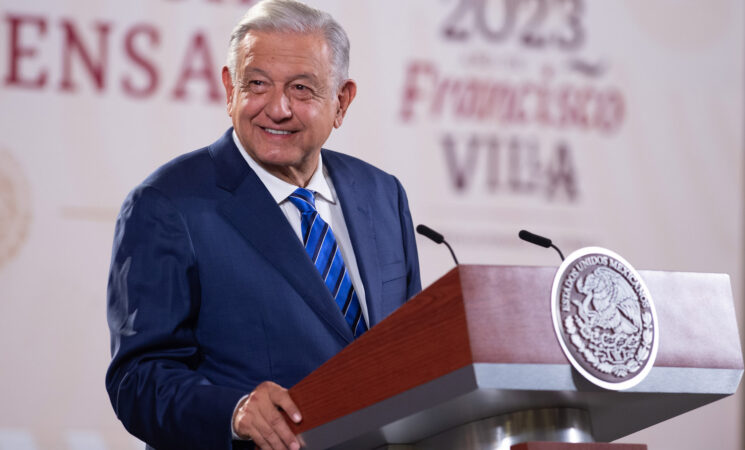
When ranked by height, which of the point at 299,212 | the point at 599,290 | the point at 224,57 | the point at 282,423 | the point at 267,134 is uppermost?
the point at 224,57

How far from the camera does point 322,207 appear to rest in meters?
2.18

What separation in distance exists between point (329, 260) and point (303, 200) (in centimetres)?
14

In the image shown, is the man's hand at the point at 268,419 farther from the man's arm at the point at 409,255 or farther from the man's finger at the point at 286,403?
the man's arm at the point at 409,255

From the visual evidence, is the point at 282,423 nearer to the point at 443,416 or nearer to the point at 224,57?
the point at 443,416

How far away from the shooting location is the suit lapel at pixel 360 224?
2.03 metres

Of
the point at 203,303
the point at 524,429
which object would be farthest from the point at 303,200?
the point at 524,429

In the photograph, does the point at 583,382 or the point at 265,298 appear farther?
the point at 265,298

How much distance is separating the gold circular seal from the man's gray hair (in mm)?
1467

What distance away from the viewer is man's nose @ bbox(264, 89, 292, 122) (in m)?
2.02

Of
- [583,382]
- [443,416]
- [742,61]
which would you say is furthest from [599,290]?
[742,61]

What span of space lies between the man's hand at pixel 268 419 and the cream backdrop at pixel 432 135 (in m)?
1.83

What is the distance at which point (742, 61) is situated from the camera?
435cm

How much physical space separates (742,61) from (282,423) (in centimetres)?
336

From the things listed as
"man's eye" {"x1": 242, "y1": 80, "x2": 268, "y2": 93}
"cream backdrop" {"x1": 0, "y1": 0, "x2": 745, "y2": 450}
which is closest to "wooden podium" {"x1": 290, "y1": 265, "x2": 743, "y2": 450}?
"man's eye" {"x1": 242, "y1": 80, "x2": 268, "y2": 93}
